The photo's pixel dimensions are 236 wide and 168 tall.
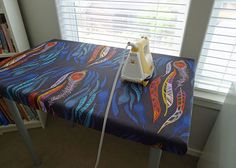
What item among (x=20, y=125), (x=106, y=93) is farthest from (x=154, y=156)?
(x=20, y=125)

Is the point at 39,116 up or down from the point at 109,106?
down

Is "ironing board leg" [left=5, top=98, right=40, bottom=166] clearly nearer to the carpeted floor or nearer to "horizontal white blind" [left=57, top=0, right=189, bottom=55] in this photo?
the carpeted floor

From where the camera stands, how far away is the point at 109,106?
0.64 meters

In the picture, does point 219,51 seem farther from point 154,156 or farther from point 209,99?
point 154,156

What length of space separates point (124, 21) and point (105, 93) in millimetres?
664

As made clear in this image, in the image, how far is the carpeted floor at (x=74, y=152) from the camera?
132 cm

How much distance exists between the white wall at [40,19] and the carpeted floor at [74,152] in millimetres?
780

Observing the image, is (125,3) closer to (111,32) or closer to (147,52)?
(111,32)

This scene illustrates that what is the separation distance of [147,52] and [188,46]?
35cm

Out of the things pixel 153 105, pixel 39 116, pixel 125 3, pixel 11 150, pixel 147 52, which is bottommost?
pixel 11 150

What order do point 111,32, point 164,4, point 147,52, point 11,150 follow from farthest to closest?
point 11,150
point 111,32
point 164,4
point 147,52

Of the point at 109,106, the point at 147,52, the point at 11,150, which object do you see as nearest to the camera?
the point at 109,106

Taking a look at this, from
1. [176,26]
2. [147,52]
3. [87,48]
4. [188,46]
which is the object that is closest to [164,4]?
[176,26]

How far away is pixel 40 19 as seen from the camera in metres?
1.40
